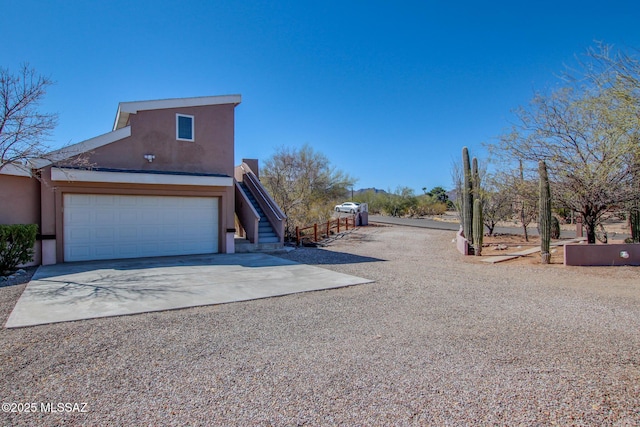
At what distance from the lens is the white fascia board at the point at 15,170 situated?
9.66 meters

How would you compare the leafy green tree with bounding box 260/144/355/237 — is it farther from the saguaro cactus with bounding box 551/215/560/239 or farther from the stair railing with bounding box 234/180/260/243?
the saguaro cactus with bounding box 551/215/560/239

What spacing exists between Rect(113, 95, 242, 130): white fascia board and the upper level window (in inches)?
16.0

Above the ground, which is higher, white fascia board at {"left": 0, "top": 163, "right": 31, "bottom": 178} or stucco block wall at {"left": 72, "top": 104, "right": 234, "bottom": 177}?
stucco block wall at {"left": 72, "top": 104, "right": 234, "bottom": 177}

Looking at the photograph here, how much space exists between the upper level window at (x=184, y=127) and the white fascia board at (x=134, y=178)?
1.53 m

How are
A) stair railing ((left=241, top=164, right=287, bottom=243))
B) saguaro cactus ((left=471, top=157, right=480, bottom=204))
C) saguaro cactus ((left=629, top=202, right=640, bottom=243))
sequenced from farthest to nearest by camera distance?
saguaro cactus ((left=471, top=157, right=480, bottom=204)), stair railing ((left=241, top=164, right=287, bottom=243)), saguaro cactus ((left=629, top=202, right=640, bottom=243))

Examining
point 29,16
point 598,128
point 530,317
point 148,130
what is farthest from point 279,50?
point 530,317

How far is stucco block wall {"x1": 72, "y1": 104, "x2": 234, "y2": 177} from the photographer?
12.0 meters

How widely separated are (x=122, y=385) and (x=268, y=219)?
41.5 feet

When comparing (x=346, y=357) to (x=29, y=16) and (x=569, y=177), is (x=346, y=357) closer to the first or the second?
(x=569, y=177)

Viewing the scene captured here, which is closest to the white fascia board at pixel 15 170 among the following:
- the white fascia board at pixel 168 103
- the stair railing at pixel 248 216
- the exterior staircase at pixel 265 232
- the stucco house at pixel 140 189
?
the stucco house at pixel 140 189

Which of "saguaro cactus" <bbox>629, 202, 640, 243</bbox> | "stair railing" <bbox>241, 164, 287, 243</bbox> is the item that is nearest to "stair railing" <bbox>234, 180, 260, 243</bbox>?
"stair railing" <bbox>241, 164, 287, 243</bbox>

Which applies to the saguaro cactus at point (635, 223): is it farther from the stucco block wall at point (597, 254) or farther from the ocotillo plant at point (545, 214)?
the ocotillo plant at point (545, 214)

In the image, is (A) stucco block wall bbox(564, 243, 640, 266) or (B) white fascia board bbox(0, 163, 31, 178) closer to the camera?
(B) white fascia board bbox(0, 163, 31, 178)

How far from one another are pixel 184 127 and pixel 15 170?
4983 mm
